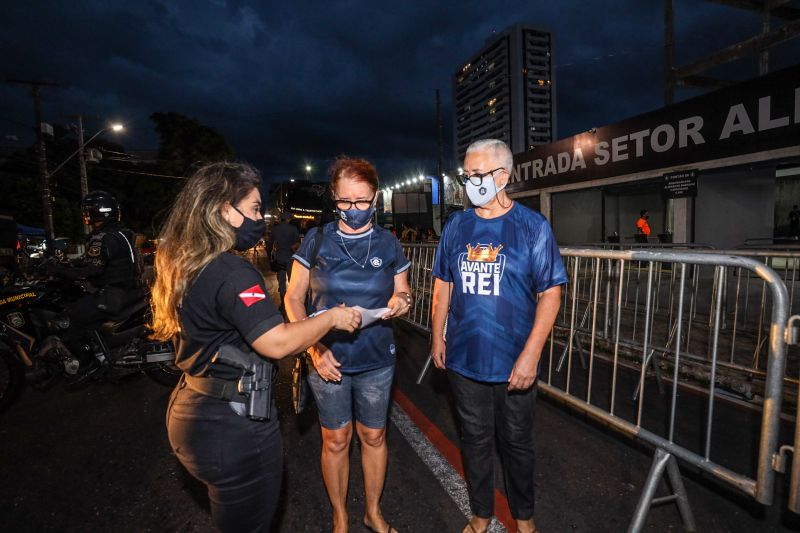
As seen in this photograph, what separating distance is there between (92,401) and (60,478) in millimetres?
1594

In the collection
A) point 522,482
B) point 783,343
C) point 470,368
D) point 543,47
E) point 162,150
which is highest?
point 543,47

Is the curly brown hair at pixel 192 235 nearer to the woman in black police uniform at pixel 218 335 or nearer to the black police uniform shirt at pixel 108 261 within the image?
the woman in black police uniform at pixel 218 335

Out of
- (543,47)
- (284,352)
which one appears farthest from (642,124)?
(543,47)

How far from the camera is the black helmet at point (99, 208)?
445 cm

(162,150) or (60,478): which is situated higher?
(162,150)

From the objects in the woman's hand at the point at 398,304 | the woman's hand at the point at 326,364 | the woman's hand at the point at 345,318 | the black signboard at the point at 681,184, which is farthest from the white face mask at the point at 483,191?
the black signboard at the point at 681,184

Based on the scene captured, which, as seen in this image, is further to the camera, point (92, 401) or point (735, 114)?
point (735, 114)

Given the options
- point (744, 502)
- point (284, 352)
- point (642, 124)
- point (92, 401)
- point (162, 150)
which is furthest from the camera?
point (162, 150)

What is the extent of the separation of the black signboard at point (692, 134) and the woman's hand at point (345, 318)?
11815mm

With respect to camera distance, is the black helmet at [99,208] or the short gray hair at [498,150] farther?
the black helmet at [99,208]

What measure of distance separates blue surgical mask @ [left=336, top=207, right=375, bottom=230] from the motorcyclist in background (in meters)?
3.52

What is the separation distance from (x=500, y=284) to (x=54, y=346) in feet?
15.7

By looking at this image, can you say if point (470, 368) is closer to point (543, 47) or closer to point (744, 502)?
point (744, 502)

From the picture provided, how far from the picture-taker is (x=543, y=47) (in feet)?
466
